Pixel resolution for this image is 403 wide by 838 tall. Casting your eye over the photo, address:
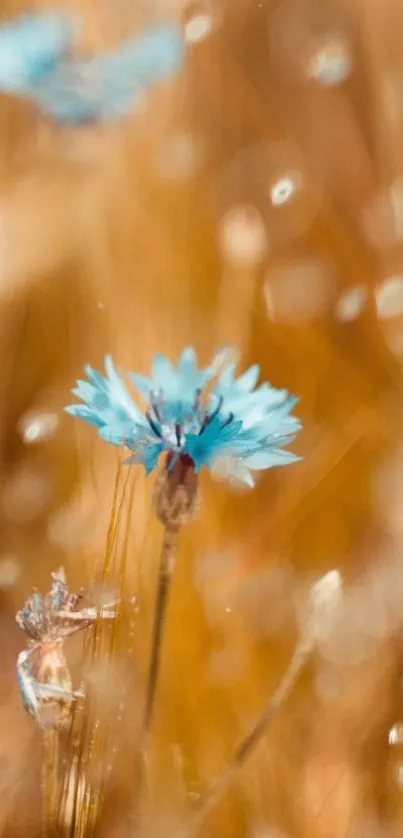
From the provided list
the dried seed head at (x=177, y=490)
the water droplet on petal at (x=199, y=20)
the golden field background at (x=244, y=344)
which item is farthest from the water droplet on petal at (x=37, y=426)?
the water droplet on petal at (x=199, y=20)

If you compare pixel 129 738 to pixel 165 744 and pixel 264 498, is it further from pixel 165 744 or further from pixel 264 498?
pixel 264 498

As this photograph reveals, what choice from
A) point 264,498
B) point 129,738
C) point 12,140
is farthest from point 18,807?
point 12,140

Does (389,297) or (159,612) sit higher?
(389,297)

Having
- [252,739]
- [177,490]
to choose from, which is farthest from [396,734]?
[177,490]

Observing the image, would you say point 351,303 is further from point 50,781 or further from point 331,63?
point 50,781

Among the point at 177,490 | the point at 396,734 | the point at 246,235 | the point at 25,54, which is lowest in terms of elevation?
the point at 396,734

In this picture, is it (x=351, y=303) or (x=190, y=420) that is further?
(x=351, y=303)
